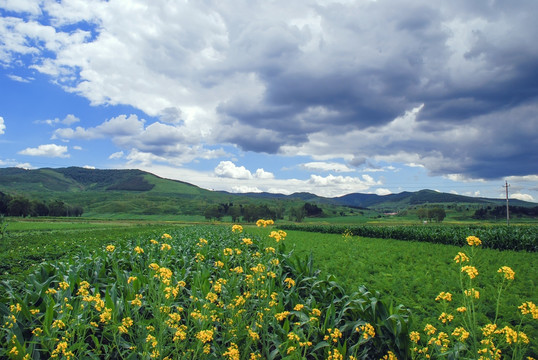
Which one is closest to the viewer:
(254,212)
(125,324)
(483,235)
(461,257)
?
(125,324)

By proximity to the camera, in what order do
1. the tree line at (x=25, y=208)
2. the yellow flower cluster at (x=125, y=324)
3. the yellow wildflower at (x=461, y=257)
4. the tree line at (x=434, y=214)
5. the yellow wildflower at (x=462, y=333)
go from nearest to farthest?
1. the yellow wildflower at (x=462, y=333)
2. the yellow flower cluster at (x=125, y=324)
3. the yellow wildflower at (x=461, y=257)
4. the tree line at (x=25, y=208)
5. the tree line at (x=434, y=214)

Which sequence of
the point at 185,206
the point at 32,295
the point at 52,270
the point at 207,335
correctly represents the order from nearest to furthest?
1. the point at 207,335
2. the point at 32,295
3. the point at 52,270
4. the point at 185,206

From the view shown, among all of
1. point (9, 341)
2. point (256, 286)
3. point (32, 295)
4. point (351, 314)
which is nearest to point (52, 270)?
point (32, 295)

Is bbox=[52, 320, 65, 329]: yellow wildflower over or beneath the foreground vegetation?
over

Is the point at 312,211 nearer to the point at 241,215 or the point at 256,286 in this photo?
the point at 241,215

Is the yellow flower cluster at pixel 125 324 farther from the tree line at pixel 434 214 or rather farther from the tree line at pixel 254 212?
the tree line at pixel 434 214

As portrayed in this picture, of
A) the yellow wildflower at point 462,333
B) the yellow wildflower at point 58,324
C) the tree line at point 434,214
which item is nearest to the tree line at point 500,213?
the tree line at point 434,214

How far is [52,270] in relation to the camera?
8.14 m

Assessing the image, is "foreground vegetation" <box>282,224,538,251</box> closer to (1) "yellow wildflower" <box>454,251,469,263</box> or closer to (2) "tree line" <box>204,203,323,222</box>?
(1) "yellow wildflower" <box>454,251,469,263</box>

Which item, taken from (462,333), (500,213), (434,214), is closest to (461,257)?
(462,333)

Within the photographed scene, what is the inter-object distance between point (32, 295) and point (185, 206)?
19319 cm

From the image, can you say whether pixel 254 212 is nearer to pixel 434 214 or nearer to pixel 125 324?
pixel 434 214

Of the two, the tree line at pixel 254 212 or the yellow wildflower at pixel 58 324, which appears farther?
the tree line at pixel 254 212

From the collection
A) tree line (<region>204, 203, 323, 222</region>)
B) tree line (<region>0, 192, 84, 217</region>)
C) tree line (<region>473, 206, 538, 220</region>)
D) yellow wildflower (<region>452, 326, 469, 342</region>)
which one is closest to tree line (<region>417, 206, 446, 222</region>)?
tree line (<region>473, 206, 538, 220</region>)
